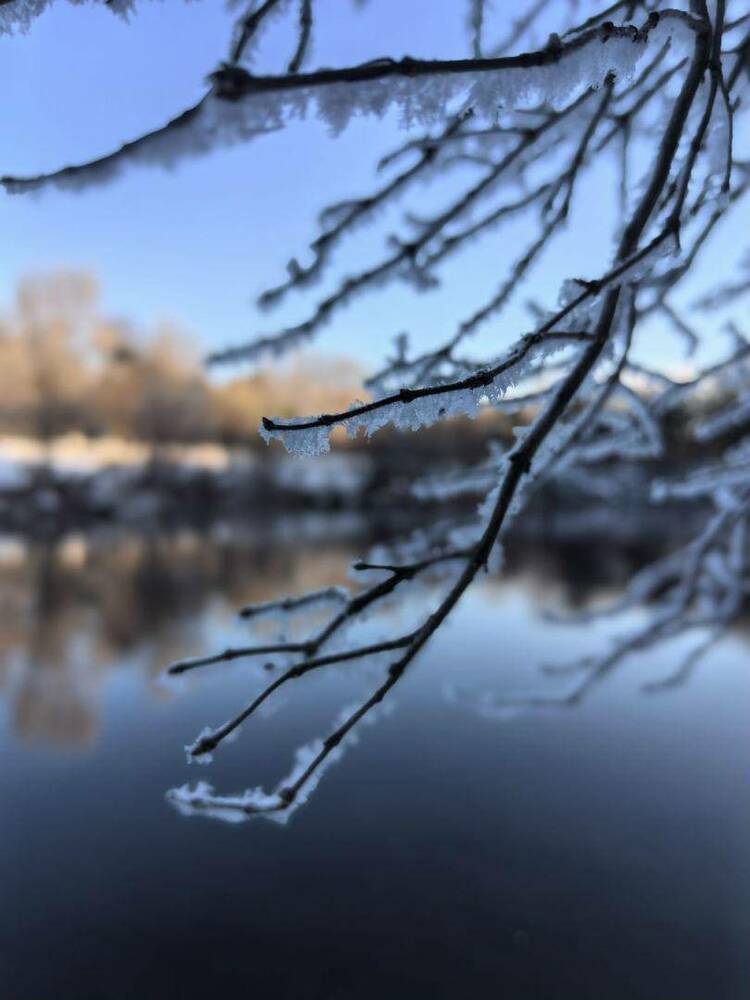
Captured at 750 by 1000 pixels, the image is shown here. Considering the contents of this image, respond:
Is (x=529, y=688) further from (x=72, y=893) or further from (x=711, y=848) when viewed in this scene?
(x=72, y=893)

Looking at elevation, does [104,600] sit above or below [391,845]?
above

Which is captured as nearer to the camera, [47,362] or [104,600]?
[104,600]

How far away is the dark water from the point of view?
2.34m

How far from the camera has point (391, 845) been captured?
3088 mm

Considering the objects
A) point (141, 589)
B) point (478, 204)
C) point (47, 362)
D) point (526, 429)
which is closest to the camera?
point (526, 429)

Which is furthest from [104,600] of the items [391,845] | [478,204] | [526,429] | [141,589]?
[526,429]

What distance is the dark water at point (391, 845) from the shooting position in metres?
2.34

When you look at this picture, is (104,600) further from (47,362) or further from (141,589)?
(47,362)

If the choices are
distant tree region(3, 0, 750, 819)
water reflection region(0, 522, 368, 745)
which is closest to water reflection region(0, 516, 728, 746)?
water reflection region(0, 522, 368, 745)

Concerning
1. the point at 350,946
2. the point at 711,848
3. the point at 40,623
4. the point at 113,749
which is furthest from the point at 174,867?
the point at 40,623

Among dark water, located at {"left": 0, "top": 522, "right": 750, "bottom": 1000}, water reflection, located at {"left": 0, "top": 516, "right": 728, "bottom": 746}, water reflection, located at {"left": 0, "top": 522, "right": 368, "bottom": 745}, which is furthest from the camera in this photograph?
water reflection, located at {"left": 0, "top": 516, "right": 728, "bottom": 746}

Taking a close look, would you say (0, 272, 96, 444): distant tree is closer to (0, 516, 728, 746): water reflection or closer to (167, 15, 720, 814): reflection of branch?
(0, 516, 728, 746): water reflection

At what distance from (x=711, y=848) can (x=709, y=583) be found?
129 cm

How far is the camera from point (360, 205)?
113 cm
